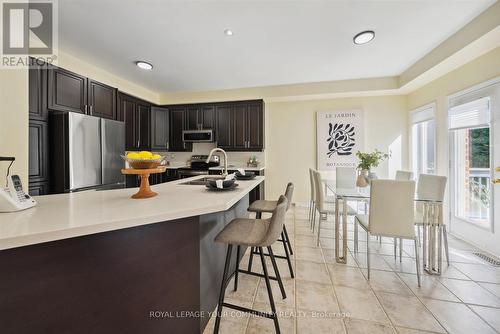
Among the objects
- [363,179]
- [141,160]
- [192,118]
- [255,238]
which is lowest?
[255,238]

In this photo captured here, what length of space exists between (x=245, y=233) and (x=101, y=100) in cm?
316

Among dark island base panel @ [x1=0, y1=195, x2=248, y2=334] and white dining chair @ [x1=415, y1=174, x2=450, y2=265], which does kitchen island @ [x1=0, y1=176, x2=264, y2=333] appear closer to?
dark island base panel @ [x1=0, y1=195, x2=248, y2=334]

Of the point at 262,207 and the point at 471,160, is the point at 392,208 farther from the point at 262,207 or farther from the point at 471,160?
the point at 471,160

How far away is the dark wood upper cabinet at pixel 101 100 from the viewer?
295 centimetres

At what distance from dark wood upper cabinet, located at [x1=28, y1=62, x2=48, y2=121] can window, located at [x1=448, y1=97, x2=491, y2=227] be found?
5241 mm

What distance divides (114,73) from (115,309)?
3956 mm

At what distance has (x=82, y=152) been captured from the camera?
2.60 m

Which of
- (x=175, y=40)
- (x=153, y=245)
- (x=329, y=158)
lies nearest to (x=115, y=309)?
(x=153, y=245)

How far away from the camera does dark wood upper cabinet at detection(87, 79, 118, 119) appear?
295 cm

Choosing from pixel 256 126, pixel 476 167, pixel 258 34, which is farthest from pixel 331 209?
pixel 258 34

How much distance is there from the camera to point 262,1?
6.52ft

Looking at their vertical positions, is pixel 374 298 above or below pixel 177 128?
below

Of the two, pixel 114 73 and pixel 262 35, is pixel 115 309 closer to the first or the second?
pixel 262 35

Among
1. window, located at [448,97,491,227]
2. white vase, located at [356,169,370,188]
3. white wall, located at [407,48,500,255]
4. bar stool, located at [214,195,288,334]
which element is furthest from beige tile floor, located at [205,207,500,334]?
white vase, located at [356,169,370,188]
